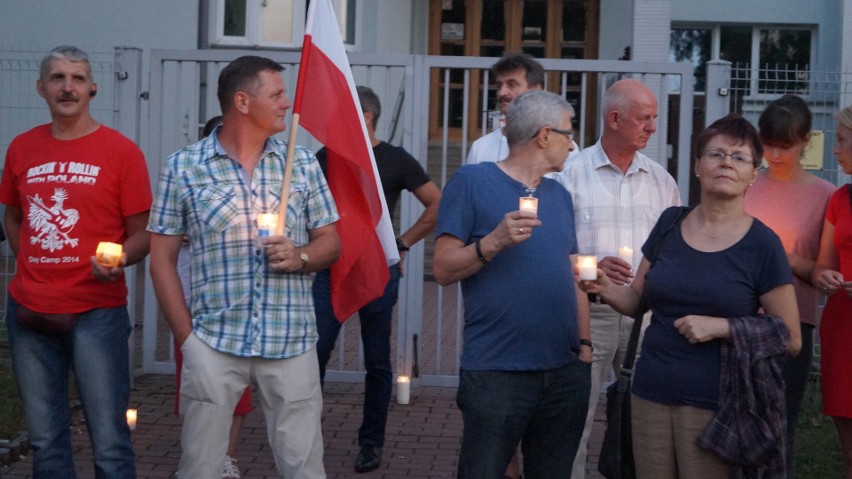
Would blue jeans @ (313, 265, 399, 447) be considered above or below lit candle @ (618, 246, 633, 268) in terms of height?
below

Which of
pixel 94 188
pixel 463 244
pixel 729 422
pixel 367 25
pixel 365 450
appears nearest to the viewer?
pixel 729 422

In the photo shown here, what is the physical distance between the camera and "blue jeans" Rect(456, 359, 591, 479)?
440 centimetres

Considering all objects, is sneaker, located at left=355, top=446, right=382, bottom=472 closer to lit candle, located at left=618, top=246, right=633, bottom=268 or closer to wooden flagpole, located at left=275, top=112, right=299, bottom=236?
lit candle, located at left=618, top=246, right=633, bottom=268

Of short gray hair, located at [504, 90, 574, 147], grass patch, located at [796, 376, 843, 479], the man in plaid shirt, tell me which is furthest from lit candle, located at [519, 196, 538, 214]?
grass patch, located at [796, 376, 843, 479]

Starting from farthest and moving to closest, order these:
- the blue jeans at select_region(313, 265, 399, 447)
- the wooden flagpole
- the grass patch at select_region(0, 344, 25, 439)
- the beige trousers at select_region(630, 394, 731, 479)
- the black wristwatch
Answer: the grass patch at select_region(0, 344, 25, 439) → the black wristwatch → the blue jeans at select_region(313, 265, 399, 447) → the wooden flagpole → the beige trousers at select_region(630, 394, 731, 479)

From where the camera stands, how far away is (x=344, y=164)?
5039 millimetres

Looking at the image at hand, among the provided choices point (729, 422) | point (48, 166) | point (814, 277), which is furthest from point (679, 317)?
point (48, 166)

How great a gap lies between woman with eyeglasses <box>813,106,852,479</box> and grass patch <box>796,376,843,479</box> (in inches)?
65.7

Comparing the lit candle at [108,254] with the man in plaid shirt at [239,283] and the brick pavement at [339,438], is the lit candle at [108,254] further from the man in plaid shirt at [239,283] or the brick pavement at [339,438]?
the brick pavement at [339,438]

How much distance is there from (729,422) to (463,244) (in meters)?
1.14

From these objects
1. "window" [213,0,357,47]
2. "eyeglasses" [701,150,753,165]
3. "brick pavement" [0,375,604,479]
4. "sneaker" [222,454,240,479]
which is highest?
"window" [213,0,357,47]

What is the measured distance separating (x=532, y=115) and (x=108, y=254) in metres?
1.75

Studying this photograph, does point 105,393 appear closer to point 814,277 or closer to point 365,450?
point 365,450

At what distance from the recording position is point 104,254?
468 centimetres
